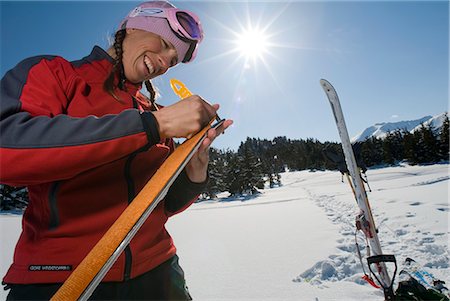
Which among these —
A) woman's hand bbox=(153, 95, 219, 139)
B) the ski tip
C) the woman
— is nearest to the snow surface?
the woman

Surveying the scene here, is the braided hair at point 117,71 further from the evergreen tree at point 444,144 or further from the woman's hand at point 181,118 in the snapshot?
the evergreen tree at point 444,144

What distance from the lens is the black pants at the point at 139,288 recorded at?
108 centimetres

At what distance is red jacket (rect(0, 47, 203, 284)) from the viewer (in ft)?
2.82

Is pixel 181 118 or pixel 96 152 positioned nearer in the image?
pixel 96 152

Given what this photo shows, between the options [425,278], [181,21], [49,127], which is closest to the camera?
[49,127]

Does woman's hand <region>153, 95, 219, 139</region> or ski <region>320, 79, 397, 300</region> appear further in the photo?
ski <region>320, 79, 397, 300</region>

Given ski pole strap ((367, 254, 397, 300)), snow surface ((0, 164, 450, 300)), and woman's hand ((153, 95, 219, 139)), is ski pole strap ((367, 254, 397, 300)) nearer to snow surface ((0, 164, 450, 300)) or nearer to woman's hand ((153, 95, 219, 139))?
snow surface ((0, 164, 450, 300))

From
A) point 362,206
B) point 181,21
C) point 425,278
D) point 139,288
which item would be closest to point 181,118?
point 139,288

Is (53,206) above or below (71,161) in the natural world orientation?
below

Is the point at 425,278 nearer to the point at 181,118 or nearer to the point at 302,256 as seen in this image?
the point at 302,256

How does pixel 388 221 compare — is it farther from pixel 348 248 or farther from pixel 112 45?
pixel 112 45

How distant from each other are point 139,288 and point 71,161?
820 millimetres

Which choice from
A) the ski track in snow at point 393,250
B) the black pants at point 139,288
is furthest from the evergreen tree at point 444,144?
the black pants at point 139,288

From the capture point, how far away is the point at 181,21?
1.79m
